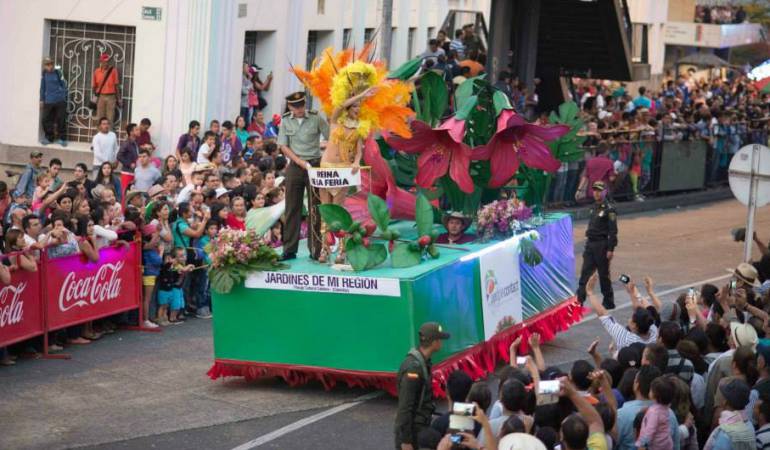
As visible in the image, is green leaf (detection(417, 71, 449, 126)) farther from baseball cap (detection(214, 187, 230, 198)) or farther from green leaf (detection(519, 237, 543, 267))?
baseball cap (detection(214, 187, 230, 198))

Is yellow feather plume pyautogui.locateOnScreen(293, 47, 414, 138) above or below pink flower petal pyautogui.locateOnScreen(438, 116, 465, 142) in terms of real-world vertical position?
above

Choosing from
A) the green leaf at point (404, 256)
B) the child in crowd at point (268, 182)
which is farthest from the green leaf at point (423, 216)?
the child in crowd at point (268, 182)

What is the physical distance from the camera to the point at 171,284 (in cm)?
1773

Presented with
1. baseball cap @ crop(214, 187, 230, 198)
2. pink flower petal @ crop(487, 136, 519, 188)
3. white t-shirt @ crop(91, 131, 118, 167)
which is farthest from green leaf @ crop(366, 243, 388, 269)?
white t-shirt @ crop(91, 131, 118, 167)

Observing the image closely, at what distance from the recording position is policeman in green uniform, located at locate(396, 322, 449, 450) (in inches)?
402

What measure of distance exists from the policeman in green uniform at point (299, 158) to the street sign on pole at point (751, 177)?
5.15 m

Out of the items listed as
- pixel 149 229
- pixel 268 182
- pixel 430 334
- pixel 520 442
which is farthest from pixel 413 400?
pixel 268 182

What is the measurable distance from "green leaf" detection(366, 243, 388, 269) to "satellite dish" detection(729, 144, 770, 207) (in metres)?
4.93

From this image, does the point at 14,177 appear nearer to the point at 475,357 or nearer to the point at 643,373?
the point at 475,357

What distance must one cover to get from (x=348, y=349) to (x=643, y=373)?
4412 millimetres

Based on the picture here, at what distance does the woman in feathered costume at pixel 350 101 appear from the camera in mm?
14367

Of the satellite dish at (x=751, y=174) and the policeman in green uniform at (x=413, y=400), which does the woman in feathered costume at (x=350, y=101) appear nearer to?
the policeman in green uniform at (x=413, y=400)

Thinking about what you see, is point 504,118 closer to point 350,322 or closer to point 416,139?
point 416,139

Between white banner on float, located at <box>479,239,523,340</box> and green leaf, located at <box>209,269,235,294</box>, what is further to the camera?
white banner on float, located at <box>479,239,523,340</box>
